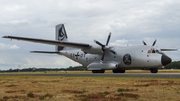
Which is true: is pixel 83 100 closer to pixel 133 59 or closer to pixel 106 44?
pixel 133 59

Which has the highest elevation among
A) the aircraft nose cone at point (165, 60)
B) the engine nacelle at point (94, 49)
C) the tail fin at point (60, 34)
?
the tail fin at point (60, 34)

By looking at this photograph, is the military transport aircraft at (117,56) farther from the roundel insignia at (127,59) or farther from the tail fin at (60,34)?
the tail fin at (60,34)

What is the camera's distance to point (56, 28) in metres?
42.2

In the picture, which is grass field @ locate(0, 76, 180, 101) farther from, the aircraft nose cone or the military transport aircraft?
the military transport aircraft

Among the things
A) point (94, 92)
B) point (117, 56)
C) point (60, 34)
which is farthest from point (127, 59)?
point (94, 92)

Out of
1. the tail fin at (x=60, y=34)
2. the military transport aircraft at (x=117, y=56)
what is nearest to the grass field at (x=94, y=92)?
the military transport aircraft at (x=117, y=56)

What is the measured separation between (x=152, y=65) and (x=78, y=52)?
13.4 m

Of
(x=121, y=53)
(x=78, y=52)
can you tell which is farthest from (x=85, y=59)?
(x=121, y=53)

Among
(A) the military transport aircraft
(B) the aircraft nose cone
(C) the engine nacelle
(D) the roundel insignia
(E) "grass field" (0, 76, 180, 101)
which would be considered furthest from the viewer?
(C) the engine nacelle

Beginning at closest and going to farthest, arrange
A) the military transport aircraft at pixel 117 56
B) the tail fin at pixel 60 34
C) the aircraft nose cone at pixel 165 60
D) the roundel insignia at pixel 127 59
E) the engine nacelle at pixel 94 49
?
the aircraft nose cone at pixel 165 60, the military transport aircraft at pixel 117 56, the roundel insignia at pixel 127 59, the engine nacelle at pixel 94 49, the tail fin at pixel 60 34

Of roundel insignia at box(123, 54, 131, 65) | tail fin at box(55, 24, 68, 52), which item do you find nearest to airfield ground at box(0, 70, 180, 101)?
roundel insignia at box(123, 54, 131, 65)

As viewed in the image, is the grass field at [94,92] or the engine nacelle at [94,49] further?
the engine nacelle at [94,49]

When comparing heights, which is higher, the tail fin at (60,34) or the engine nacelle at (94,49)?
the tail fin at (60,34)

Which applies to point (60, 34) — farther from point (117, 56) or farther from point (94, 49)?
point (117, 56)
